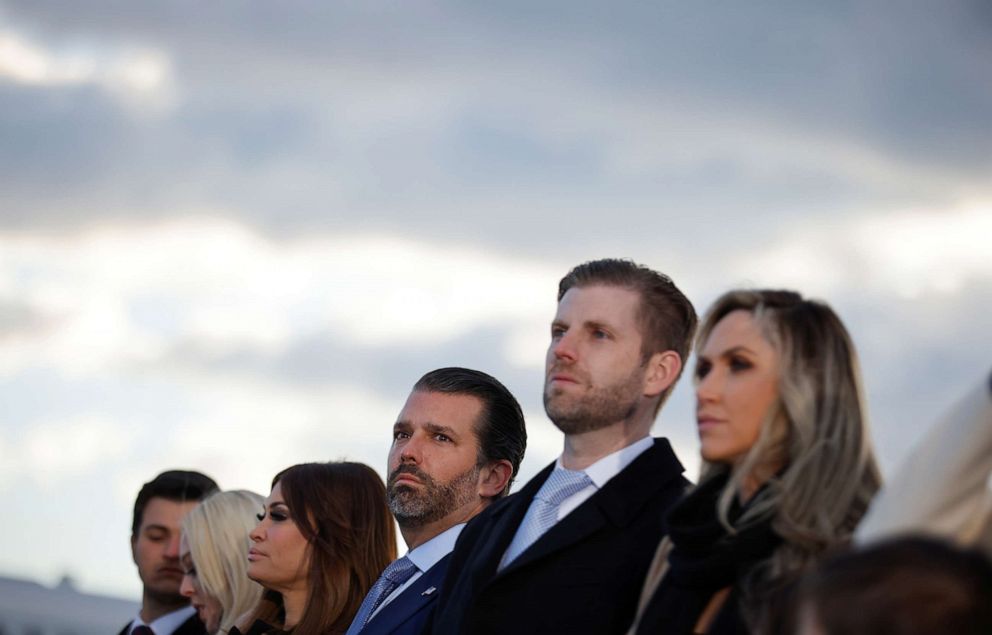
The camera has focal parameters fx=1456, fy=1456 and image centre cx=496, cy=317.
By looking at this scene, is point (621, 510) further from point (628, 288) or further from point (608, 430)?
point (628, 288)

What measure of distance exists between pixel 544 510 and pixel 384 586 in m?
1.53

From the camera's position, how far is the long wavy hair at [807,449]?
4539 millimetres

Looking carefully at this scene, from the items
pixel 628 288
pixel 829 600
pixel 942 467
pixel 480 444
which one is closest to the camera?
pixel 829 600

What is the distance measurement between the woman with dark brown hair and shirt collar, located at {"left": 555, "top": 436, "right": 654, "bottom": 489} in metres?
2.01

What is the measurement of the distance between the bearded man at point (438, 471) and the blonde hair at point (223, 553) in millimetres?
1452

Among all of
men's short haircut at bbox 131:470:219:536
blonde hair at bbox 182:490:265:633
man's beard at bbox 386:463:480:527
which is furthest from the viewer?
men's short haircut at bbox 131:470:219:536

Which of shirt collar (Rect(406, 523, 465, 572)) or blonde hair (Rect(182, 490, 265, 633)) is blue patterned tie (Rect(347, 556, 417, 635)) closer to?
shirt collar (Rect(406, 523, 465, 572))

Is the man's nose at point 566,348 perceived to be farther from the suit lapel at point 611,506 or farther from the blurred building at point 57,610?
the blurred building at point 57,610

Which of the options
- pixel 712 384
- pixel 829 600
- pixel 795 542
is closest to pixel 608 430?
pixel 712 384

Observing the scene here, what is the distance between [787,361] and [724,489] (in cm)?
48

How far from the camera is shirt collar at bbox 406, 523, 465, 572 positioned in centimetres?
728

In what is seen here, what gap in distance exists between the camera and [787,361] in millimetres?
4863

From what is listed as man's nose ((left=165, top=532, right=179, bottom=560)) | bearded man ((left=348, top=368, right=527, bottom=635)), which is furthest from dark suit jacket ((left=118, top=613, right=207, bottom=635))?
bearded man ((left=348, top=368, right=527, bottom=635))

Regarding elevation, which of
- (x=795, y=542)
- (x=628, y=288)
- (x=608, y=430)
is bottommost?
(x=795, y=542)
